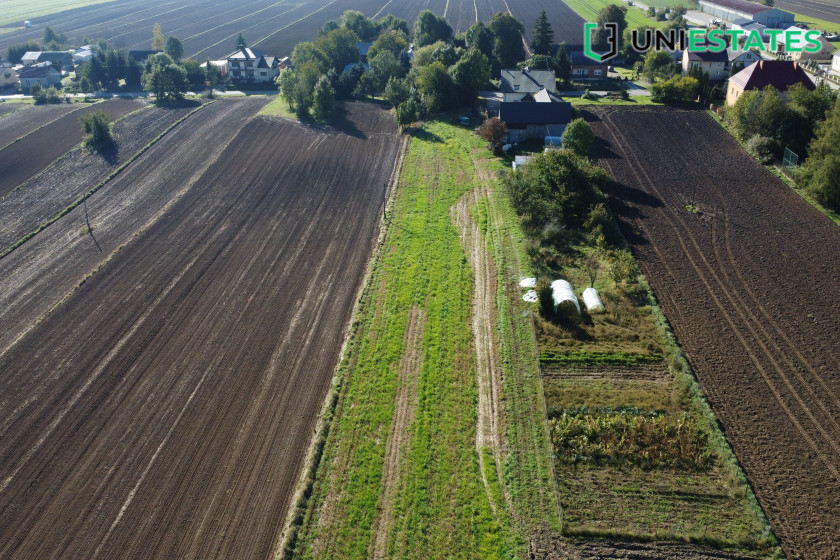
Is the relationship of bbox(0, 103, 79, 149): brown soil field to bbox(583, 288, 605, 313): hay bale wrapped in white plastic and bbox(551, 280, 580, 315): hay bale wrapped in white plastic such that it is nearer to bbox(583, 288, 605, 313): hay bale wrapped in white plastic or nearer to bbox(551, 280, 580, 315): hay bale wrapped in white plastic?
bbox(551, 280, 580, 315): hay bale wrapped in white plastic

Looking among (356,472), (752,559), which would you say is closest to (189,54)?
(356,472)

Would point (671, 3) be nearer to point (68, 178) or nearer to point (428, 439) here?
point (68, 178)

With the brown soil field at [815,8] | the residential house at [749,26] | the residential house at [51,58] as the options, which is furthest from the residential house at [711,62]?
the residential house at [51,58]

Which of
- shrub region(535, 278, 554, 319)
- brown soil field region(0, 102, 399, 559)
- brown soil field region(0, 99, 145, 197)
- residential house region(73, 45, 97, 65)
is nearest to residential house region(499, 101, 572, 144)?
brown soil field region(0, 102, 399, 559)

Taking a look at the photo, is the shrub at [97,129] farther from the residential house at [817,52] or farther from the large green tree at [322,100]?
the residential house at [817,52]

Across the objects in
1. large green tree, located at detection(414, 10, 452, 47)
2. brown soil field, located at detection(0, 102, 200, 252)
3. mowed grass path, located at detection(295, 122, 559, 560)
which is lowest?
mowed grass path, located at detection(295, 122, 559, 560)

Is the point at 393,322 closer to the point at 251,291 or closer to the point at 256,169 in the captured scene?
the point at 251,291
